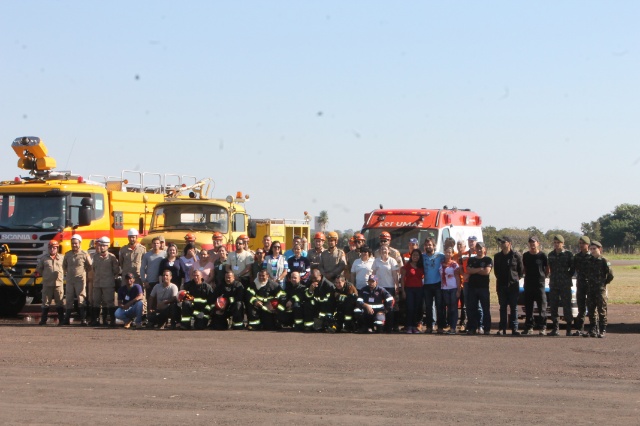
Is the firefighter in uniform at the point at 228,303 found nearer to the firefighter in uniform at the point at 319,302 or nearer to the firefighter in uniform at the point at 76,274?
the firefighter in uniform at the point at 319,302

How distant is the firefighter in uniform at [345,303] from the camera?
19969 mm

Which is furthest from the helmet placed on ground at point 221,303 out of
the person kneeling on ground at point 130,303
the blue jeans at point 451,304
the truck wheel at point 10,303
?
the truck wheel at point 10,303

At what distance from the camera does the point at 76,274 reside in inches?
846

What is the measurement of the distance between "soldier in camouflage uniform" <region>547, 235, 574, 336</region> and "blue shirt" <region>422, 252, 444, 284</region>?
207 centimetres

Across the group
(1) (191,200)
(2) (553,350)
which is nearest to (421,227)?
(1) (191,200)

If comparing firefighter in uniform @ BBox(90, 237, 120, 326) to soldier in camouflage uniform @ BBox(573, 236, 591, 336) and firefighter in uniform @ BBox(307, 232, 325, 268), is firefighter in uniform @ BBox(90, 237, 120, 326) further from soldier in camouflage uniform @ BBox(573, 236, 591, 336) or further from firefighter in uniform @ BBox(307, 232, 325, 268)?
soldier in camouflage uniform @ BBox(573, 236, 591, 336)

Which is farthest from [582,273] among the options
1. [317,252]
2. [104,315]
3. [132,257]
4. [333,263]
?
[104,315]

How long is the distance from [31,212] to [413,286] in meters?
8.55

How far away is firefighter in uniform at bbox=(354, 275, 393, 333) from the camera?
19953 millimetres

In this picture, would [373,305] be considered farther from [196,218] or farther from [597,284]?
[196,218]

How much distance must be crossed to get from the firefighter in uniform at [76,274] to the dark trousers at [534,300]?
8632mm

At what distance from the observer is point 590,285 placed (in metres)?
18.8

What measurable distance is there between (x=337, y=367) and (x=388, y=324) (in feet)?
19.8

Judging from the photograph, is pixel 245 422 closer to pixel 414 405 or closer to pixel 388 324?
pixel 414 405
